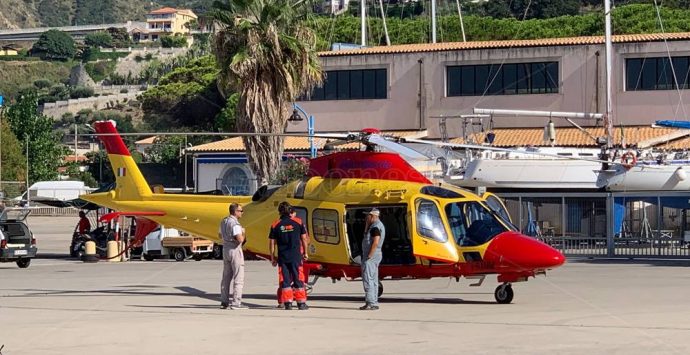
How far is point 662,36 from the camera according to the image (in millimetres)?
52719

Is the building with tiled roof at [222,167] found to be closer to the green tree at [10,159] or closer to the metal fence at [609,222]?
the green tree at [10,159]

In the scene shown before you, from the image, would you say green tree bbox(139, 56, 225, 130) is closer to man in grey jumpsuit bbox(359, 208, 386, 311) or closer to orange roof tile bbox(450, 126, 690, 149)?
orange roof tile bbox(450, 126, 690, 149)

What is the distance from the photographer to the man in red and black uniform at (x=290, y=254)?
1867 cm

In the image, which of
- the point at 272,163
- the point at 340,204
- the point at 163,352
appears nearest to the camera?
the point at 163,352

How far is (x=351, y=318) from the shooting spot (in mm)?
17328

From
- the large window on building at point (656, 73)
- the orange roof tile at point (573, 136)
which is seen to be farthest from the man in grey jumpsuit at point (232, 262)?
the large window on building at point (656, 73)

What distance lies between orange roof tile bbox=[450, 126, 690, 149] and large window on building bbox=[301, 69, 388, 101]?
6.31 m

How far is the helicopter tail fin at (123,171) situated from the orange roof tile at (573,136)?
89.6 ft

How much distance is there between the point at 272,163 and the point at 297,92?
107 inches

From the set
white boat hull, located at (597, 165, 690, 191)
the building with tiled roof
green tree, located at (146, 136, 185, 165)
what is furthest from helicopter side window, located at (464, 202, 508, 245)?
green tree, located at (146, 136, 185, 165)

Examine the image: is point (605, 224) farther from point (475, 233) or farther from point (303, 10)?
point (475, 233)

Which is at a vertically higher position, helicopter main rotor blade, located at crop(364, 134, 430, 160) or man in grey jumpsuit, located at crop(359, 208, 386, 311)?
helicopter main rotor blade, located at crop(364, 134, 430, 160)

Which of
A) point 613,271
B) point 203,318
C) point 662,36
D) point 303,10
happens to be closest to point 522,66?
point 662,36

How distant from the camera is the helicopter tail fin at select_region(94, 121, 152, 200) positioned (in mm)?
23766
